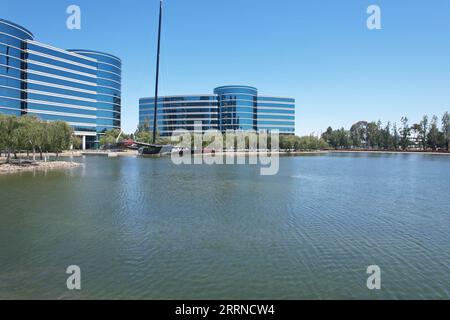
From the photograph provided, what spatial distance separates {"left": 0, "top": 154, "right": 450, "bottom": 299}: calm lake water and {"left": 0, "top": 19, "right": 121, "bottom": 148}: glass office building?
92.6m

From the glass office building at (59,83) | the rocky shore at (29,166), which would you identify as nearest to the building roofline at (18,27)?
the glass office building at (59,83)

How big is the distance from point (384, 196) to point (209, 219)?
18.0 m

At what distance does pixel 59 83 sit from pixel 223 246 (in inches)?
4974

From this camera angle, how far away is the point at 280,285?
39.2ft

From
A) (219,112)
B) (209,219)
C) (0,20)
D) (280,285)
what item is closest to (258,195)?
(209,219)

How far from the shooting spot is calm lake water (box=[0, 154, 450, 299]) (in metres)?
11.8

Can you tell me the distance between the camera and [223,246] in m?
16.0

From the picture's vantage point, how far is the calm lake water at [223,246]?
38.5ft

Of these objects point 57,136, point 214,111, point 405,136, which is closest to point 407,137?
point 405,136

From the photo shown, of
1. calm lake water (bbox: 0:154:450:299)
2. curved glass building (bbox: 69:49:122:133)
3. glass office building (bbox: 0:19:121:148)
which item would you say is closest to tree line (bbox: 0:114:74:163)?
calm lake water (bbox: 0:154:450:299)

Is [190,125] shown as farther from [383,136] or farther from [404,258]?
[404,258]

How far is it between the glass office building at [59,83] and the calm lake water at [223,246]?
92619 mm

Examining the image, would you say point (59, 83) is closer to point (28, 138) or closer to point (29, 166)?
point (29, 166)

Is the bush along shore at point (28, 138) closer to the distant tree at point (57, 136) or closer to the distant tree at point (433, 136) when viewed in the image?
the distant tree at point (57, 136)
